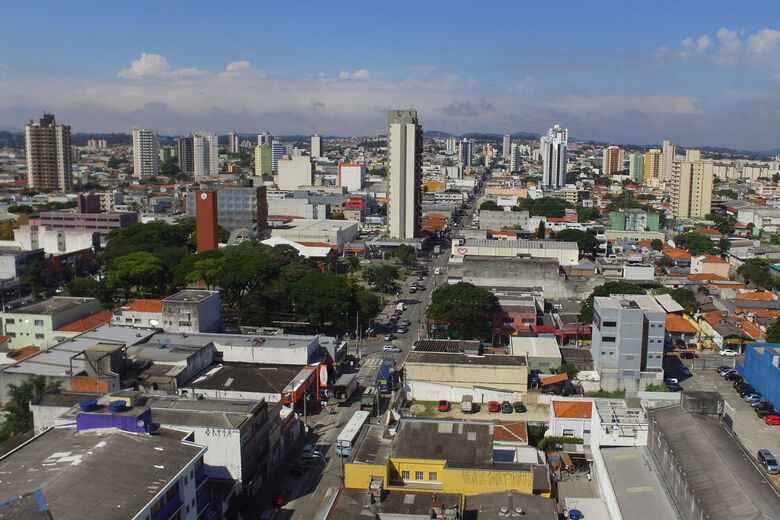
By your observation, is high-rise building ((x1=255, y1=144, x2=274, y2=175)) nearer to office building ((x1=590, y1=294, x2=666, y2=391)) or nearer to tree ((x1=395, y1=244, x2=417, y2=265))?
tree ((x1=395, y1=244, x2=417, y2=265))

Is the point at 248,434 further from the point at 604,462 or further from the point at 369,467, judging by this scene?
the point at 604,462

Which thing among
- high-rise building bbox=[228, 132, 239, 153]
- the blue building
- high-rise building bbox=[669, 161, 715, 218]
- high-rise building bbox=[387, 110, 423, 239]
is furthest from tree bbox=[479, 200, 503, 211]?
high-rise building bbox=[228, 132, 239, 153]

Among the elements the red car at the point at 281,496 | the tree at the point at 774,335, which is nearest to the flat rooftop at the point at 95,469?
the red car at the point at 281,496

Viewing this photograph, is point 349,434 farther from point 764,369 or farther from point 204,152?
point 204,152

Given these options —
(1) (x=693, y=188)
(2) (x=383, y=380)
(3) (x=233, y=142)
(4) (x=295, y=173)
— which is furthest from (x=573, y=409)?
(3) (x=233, y=142)

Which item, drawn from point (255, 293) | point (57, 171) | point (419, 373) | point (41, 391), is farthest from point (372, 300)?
point (57, 171)

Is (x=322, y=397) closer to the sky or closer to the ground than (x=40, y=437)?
closer to the ground
